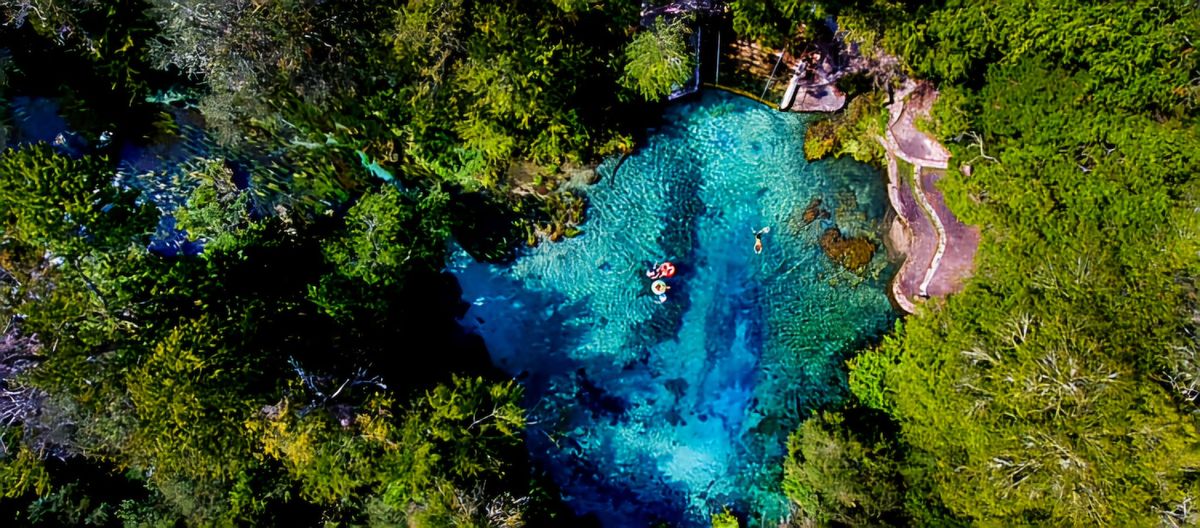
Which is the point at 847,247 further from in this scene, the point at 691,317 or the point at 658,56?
the point at 658,56

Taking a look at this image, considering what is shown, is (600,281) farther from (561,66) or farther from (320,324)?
(320,324)

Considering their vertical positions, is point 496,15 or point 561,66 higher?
point 496,15

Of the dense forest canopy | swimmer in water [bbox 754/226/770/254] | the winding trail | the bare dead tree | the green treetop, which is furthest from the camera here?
swimmer in water [bbox 754/226/770/254]

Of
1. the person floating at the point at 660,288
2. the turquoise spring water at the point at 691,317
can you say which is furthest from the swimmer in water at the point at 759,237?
the person floating at the point at 660,288

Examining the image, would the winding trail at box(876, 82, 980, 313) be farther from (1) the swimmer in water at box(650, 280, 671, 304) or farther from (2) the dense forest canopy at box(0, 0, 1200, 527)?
(1) the swimmer in water at box(650, 280, 671, 304)

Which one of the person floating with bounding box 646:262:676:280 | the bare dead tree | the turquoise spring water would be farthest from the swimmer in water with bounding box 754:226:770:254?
the bare dead tree

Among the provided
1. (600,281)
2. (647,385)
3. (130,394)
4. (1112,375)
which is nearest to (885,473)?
(1112,375)

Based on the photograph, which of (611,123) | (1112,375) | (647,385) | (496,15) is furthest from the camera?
(647,385)
